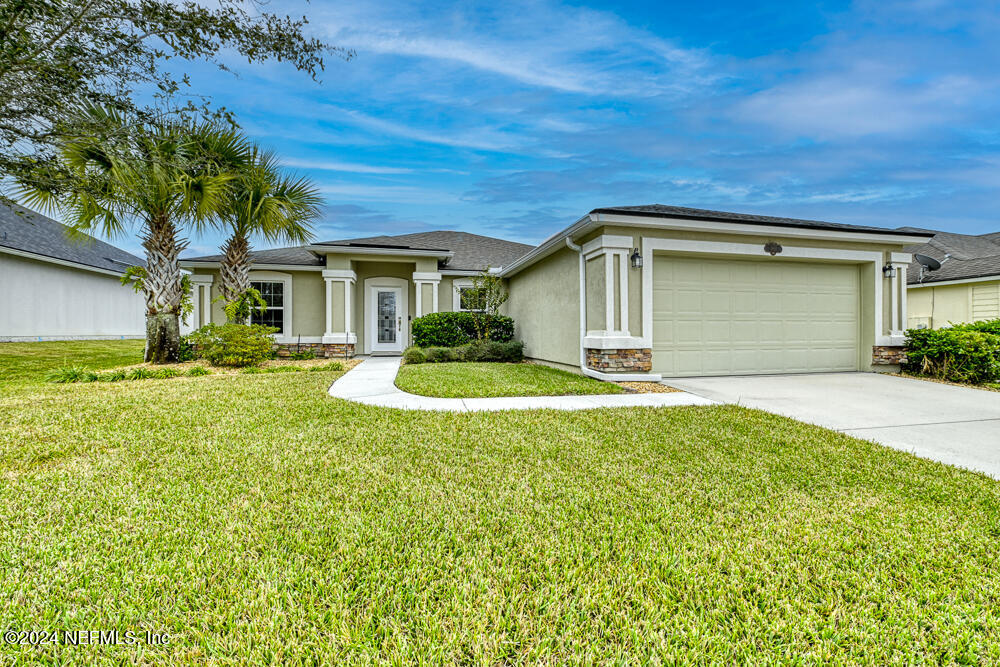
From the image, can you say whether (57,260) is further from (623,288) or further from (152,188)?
(623,288)

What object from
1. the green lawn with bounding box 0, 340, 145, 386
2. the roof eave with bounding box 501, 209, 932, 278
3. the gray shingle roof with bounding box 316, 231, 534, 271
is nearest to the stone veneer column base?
the roof eave with bounding box 501, 209, 932, 278

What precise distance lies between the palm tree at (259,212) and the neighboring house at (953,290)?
1523 centimetres

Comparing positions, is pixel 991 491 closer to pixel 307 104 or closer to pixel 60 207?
pixel 60 207

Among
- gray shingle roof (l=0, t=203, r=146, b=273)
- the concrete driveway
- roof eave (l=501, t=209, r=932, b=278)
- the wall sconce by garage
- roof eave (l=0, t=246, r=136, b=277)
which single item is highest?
gray shingle roof (l=0, t=203, r=146, b=273)

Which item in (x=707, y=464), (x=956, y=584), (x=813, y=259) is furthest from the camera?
(x=813, y=259)

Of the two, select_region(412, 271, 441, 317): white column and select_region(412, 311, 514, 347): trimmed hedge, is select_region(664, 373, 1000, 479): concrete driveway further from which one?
select_region(412, 271, 441, 317): white column

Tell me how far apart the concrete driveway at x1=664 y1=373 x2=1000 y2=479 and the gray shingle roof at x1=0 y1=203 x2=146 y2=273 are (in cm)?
1842

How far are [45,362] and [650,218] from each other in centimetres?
1396

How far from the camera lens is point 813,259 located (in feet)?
27.3

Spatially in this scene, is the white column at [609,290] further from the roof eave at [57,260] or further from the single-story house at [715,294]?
the roof eave at [57,260]

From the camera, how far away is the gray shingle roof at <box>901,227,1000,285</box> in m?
11.5

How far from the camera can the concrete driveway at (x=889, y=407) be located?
3764mm

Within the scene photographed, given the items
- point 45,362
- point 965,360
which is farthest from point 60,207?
point 965,360

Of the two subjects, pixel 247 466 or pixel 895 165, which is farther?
pixel 895 165
